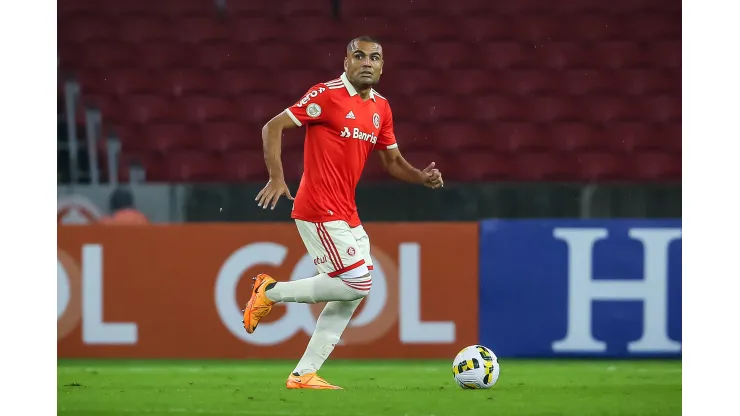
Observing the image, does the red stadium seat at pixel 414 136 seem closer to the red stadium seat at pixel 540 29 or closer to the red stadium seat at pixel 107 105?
the red stadium seat at pixel 540 29

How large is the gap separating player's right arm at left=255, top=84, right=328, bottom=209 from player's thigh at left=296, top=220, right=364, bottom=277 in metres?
0.25

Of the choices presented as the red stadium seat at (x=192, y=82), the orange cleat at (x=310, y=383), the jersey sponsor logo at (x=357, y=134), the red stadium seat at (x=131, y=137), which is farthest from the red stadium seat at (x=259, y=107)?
the orange cleat at (x=310, y=383)

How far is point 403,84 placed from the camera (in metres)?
11.3

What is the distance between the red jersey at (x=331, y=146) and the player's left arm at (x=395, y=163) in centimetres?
31

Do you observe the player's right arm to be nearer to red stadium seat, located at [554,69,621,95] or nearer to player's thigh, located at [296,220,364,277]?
player's thigh, located at [296,220,364,277]

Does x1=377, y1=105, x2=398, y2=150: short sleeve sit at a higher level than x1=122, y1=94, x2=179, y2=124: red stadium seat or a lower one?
lower

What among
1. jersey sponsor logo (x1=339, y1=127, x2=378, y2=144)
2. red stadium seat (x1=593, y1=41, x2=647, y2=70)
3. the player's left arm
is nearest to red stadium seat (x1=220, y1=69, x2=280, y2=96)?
red stadium seat (x1=593, y1=41, x2=647, y2=70)

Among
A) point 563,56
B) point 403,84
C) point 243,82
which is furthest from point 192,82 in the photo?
point 563,56

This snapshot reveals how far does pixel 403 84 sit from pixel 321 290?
5110 mm

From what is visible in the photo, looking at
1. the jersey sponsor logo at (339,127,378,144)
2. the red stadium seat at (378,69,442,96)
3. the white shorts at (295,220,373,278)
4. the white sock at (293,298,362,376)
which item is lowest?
the white sock at (293,298,362,376)

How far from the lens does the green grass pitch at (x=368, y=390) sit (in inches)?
232

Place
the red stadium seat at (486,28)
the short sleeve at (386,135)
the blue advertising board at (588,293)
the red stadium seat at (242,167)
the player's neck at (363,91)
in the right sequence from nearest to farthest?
the player's neck at (363,91) → the short sleeve at (386,135) → the blue advertising board at (588,293) → the red stadium seat at (242,167) → the red stadium seat at (486,28)

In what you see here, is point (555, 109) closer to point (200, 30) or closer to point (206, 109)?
point (206, 109)

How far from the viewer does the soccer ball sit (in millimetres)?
6641
